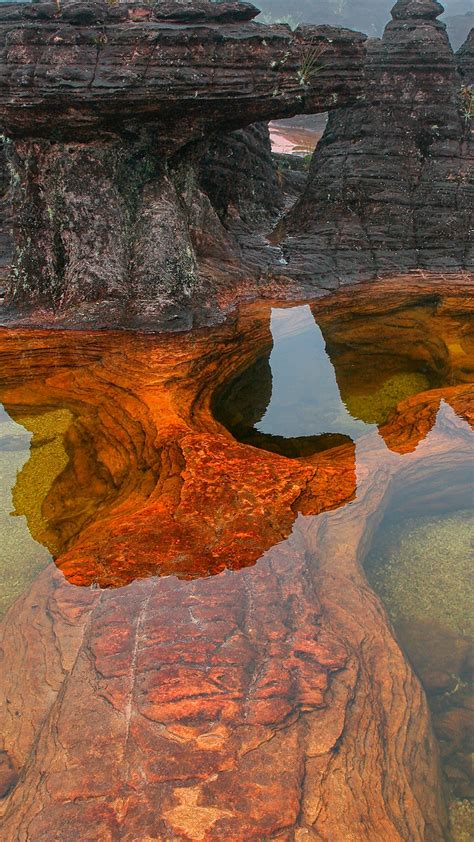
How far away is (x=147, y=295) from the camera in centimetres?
570

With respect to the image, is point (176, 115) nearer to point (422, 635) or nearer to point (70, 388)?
point (70, 388)


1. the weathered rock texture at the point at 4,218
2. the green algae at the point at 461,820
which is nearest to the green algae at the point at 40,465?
the green algae at the point at 461,820

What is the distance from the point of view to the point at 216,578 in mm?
2785

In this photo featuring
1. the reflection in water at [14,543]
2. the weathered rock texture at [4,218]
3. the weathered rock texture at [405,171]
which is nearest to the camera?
the reflection in water at [14,543]

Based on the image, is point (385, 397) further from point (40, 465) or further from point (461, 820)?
point (461, 820)

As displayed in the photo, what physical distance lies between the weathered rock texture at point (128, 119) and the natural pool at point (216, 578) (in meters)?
0.76

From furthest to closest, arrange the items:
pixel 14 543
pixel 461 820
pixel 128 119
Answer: pixel 128 119 → pixel 14 543 → pixel 461 820

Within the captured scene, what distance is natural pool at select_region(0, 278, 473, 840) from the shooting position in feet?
6.74

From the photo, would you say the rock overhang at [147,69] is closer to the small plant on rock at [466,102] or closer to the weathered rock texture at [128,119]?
the weathered rock texture at [128,119]

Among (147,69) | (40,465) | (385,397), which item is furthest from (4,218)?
(385,397)

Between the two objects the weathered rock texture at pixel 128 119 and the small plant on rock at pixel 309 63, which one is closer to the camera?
the weathered rock texture at pixel 128 119

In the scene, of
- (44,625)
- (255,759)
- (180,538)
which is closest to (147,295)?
(180,538)

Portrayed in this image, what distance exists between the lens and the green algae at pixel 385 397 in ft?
15.5

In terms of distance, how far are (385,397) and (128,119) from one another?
2.88m
